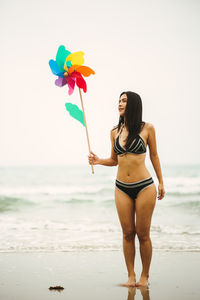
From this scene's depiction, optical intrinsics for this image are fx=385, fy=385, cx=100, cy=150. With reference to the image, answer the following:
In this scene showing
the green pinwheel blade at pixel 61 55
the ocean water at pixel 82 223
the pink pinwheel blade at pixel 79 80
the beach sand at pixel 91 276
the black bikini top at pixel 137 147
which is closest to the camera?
the black bikini top at pixel 137 147

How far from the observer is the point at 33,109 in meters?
28.2

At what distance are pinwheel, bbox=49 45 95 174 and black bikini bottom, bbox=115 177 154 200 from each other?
30.5 inches

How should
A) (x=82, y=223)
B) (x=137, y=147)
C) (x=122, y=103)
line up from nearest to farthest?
(x=137, y=147)
(x=122, y=103)
(x=82, y=223)

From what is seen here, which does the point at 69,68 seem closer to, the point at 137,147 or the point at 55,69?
the point at 55,69

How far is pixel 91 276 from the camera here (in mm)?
4340

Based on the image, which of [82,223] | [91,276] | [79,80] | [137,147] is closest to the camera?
[137,147]

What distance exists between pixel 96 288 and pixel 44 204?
1138 cm

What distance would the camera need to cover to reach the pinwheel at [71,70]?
391 centimetres

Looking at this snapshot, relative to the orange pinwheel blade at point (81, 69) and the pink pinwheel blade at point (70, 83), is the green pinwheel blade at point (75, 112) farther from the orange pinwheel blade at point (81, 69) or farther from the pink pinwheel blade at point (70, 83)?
the orange pinwheel blade at point (81, 69)

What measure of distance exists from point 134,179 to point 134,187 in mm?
75

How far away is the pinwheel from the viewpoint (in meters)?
3.91

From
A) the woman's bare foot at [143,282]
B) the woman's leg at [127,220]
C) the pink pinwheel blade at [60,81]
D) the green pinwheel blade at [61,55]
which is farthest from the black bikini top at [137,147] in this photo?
the woman's bare foot at [143,282]

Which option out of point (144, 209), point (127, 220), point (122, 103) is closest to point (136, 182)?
point (144, 209)

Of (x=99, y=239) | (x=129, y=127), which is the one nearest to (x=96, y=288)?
(x=129, y=127)
